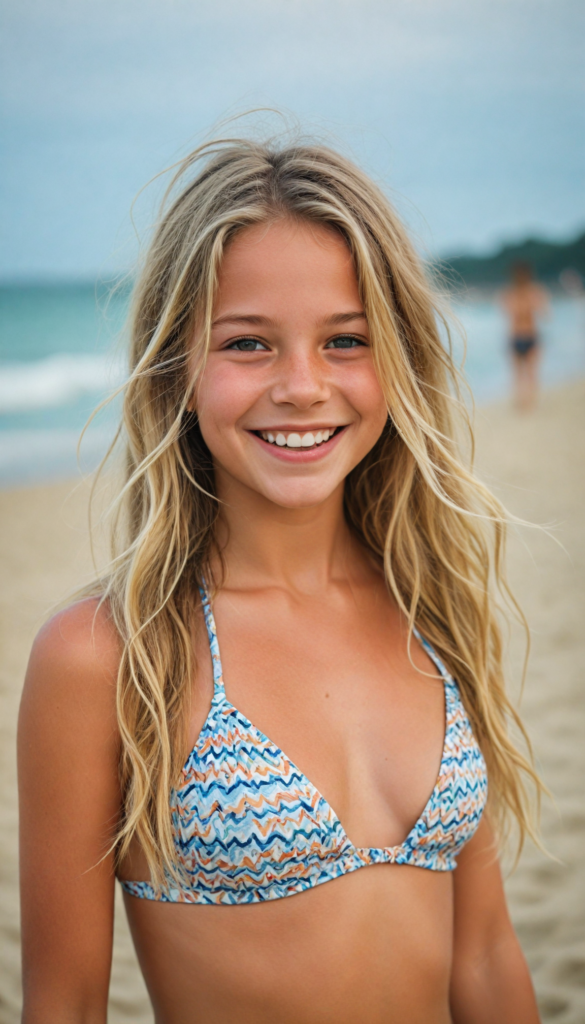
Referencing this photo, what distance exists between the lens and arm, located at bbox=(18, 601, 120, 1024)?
4.50 ft

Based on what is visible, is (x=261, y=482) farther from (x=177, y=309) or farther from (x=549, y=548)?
(x=549, y=548)

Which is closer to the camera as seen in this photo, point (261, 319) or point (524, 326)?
point (261, 319)

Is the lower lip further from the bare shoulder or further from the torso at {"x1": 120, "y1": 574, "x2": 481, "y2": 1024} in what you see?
the bare shoulder

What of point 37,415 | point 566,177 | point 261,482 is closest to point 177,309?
point 261,482

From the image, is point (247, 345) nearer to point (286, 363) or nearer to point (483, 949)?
point (286, 363)

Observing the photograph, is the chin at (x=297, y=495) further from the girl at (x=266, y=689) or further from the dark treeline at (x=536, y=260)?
the dark treeline at (x=536, y=260)

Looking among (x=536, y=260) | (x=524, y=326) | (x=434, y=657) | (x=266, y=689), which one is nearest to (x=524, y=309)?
(x=524, y=326)

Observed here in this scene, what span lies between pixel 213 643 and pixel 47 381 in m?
17.6

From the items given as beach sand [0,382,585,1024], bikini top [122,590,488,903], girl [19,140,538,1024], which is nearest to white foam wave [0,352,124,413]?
beach sand [0,382,585,1024]

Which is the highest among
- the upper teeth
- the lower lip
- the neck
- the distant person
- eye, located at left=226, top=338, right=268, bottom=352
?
the distant person

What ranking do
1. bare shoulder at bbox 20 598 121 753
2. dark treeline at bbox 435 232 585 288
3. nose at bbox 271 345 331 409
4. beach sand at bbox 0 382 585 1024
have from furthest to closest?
dark treeline at bbox 435 232 585 288 → beach sand at bbox 0 382 585 1024 → nose at bbox 271 345 331 409 → bare shoulder at bbox 20 598 121 753

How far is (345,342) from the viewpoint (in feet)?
5.20

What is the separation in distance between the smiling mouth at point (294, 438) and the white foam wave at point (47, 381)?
568 inches

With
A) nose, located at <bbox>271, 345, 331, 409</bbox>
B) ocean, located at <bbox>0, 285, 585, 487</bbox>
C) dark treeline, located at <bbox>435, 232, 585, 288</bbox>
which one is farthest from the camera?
dark treeline, located at <bbox>435, 232, 585, 288</bbox>
